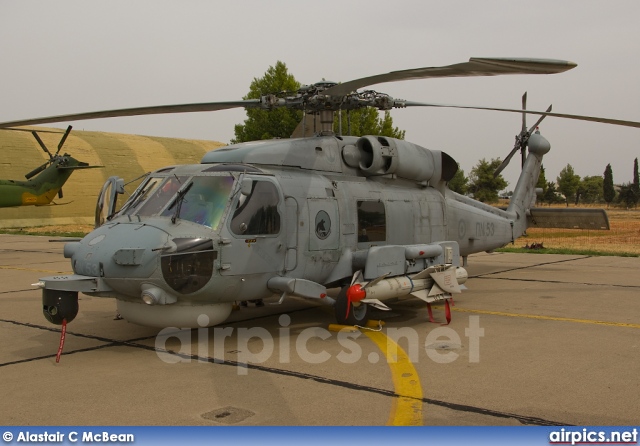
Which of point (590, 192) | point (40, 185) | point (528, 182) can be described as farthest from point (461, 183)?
Answer: point (528, 182)

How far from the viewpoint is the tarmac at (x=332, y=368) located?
16.5 feet

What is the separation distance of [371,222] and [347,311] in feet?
5.49

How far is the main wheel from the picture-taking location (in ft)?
26.7

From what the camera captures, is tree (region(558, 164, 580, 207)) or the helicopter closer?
the helicopter

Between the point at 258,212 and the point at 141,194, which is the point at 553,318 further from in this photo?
the point at 141,194

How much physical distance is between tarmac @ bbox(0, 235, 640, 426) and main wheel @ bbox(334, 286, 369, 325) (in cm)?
17

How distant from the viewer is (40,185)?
26484 mm

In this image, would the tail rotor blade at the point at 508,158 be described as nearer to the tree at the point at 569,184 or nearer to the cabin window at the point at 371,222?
the cabin window at the point at 371,222

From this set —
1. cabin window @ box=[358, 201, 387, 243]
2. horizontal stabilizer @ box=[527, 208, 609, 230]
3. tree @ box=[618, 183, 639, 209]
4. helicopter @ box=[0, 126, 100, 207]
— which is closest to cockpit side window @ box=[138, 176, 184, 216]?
cabin window @ box=[358, 201, 387, 243]

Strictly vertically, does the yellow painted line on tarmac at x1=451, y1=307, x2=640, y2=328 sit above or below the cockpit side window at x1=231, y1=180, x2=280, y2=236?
below

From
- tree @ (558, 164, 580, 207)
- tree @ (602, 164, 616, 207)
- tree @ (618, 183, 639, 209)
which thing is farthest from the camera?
tree @ (558, 164, 580, 207)

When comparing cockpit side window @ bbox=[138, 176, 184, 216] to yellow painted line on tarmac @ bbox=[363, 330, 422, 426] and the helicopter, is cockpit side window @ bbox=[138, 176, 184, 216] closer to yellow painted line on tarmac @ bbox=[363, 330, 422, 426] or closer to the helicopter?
yellow painted line on tarmac @ bbox=[363, 330, 422, 426]

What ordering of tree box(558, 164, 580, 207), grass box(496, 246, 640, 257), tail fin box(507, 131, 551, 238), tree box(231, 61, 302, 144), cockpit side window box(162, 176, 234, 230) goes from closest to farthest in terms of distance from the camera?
cockpit side window box(162, 176, 234, 230) < tail fin box(507, 131, 551, 238) < grass box(496, 246, 640, 257) < tree box(231, 61, 302, 144) < tree box(558, 164, 580, 207)

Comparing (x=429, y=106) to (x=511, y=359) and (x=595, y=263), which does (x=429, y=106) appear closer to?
(x=511, y=359)
